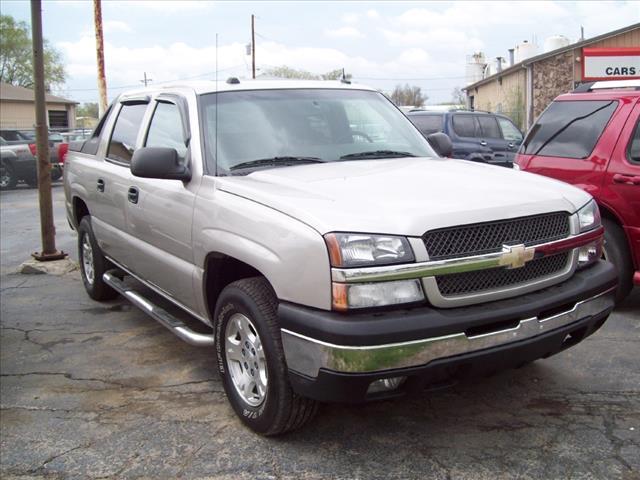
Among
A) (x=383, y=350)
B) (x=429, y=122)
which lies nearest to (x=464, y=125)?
(x=429, y=122)

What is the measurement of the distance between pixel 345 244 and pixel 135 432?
1.68 metres

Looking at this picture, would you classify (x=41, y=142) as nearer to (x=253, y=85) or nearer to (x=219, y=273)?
(x=253, y=85)

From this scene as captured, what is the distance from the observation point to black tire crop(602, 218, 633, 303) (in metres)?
5.29

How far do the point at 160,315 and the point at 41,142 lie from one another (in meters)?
4.37

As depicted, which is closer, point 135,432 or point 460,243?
point 460,243

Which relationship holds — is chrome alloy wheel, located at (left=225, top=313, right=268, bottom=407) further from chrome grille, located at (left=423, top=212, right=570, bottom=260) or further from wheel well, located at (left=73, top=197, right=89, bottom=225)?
wheel well, located at (left=73, top=197, right=89, bottom=225)

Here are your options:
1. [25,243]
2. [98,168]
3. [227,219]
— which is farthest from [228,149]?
[25,243]

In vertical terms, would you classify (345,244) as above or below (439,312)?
above

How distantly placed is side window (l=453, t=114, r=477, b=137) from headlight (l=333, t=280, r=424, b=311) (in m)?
12.2

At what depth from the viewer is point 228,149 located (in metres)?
4.00

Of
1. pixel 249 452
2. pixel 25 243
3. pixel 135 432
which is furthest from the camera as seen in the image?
pixel 25 243

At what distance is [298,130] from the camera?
4234mm

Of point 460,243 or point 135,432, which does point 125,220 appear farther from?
point 460,243

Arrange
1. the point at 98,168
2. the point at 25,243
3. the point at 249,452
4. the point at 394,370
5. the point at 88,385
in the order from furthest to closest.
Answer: the point at 25,243, the point at 98,168, the point at 88,385, the point at 249,452, the point at 394,370
